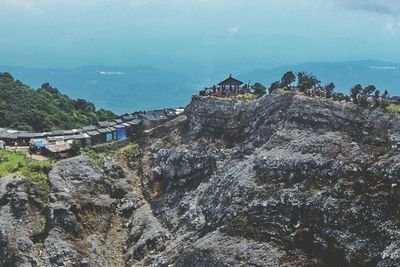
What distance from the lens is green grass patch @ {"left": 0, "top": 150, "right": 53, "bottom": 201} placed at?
6969 cm

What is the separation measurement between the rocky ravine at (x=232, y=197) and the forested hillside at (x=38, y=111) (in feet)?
93.2

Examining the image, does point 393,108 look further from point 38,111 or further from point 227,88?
point 38,111

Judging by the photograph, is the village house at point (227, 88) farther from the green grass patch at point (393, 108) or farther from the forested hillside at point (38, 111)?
the forested hillside at point (38, 111)

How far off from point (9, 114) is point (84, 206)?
4212cm

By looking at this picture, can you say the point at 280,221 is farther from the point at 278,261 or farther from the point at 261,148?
the point at 261,148

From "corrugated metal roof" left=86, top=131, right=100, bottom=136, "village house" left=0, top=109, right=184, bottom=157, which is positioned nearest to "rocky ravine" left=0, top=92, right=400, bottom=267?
"village house" left=0, top=109, right=184, bottom=157

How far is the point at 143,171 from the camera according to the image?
77562mm

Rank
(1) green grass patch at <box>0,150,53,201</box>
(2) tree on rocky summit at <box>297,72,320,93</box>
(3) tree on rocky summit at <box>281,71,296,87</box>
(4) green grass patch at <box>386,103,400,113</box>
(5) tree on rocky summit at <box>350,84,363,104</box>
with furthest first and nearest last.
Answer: (3) tree on rocky summit at <box>281,71,296,87</box>
(2) tree on rocky summit at <box>297,72,320,93</box>
(1) green grass patch at <box>0,150,53,201</box>
(5) tree on rocky summit at <box>350,84,363,104</box>
(4) green grass patch at <box>386,103,400,113</box>

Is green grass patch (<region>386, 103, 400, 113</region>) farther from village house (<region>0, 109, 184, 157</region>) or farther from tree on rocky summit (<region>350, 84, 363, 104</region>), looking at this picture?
village house (<region>0, 109, 184, 157</region>)

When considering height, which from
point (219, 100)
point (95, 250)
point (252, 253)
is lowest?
point (95, 250)

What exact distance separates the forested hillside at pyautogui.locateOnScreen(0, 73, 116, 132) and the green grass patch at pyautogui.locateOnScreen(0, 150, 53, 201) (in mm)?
20580

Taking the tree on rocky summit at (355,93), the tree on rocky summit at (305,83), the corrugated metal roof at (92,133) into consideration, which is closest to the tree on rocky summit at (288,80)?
the tree on rocky summit at (305,83)

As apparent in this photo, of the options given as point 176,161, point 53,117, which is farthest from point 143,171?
point 53,117

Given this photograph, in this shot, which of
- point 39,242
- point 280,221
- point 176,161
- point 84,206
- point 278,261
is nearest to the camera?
point 278,261
